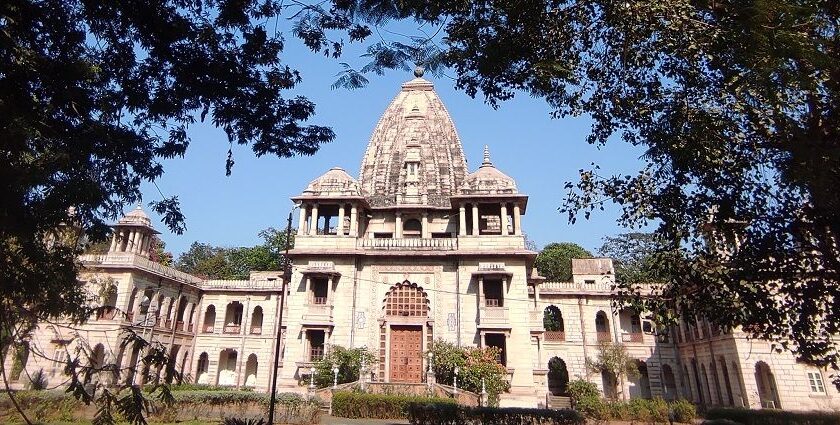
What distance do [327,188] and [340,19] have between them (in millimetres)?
20619

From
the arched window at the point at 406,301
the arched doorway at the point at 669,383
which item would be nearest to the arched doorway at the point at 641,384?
the arched doorway at the point at 669,383

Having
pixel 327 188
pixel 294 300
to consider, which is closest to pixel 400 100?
pixel 327 188

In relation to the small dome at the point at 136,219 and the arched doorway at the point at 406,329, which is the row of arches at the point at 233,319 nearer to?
the small dome at the point at 136,219

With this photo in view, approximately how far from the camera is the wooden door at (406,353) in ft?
77.7

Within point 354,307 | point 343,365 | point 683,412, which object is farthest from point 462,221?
point 683,412

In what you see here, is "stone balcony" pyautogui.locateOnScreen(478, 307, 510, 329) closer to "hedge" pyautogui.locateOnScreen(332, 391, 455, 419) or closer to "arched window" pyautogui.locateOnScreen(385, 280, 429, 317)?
"arched window" pyautogui.locateOnScreen(385, 280, 429, 317)

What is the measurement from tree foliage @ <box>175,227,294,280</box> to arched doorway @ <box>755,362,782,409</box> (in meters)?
39.0

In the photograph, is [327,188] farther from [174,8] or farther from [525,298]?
[174,8]

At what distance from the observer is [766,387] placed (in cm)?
2545

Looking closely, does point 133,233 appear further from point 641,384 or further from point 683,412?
point 641,384

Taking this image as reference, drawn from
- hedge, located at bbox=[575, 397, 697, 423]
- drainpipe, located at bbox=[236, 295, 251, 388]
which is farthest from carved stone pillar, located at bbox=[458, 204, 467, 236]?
drainpipe, located at bbox=[236, 295, 251, 388]

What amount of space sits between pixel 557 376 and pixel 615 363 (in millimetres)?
6058

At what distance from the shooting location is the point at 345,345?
23969 millimetres

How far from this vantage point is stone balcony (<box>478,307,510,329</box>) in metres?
23.7
